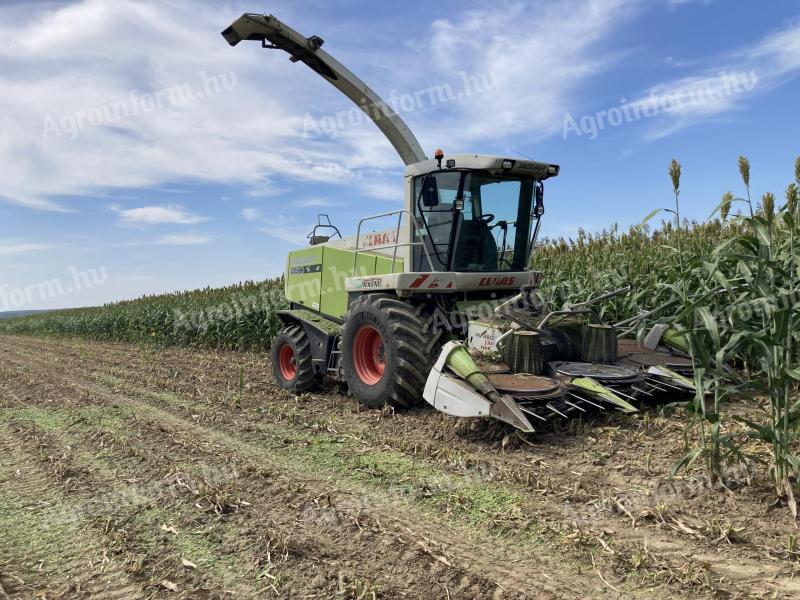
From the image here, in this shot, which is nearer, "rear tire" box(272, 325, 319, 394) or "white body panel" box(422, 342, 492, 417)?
"white body panel" box(422, 342, 492, 417)

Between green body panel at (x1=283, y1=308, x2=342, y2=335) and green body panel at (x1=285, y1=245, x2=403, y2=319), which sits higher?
green body panel at (x1=285, y1=245, x2=403, y2=319)

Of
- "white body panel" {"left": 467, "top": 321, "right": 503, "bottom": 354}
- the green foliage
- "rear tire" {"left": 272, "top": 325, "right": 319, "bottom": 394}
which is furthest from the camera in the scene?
the green foliage

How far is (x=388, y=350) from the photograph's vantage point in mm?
5062

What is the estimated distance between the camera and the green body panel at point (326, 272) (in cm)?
652

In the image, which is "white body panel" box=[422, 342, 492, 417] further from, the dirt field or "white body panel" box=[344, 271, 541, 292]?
"white body panel" box=[344, 271, 541, 292]

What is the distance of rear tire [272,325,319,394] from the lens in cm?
679

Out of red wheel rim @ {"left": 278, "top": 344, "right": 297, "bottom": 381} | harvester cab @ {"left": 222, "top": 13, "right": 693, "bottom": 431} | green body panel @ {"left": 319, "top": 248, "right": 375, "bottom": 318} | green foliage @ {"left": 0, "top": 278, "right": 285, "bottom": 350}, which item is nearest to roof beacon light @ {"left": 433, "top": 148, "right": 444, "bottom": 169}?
harvester cab @ {"left": 222, "top": 13, "right": 693, "bottom": 431}

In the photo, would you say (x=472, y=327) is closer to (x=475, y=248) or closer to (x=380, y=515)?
(x=475, y=248)

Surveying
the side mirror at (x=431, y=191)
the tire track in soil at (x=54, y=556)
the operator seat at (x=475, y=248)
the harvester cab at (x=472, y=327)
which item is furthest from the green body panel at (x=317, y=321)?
the tire track in soil at (x=54, y=556)

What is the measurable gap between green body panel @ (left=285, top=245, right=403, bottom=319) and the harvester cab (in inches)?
1.6

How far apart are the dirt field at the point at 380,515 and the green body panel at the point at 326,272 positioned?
7.02ft

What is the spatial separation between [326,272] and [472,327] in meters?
2.78

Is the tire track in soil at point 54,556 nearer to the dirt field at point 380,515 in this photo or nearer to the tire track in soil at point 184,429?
the dirt field at point 380,515

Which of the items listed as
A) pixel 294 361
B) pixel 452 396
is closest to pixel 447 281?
pixel 452 396
